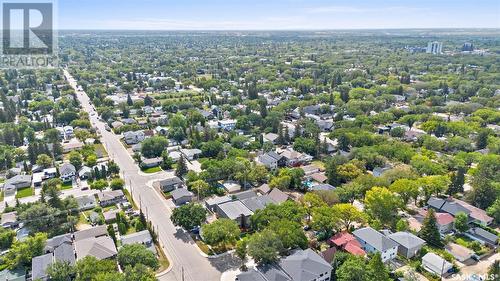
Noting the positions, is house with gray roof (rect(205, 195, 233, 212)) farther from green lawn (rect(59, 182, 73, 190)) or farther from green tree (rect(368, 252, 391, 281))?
green lawn (rect(59, 182, 73, 190))

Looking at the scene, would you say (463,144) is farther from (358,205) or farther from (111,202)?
(111,202)

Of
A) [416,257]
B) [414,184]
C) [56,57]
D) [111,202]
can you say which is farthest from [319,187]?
[56,57]

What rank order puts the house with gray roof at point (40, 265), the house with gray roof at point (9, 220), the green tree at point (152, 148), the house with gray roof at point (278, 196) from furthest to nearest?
the green tree at point (152, 148) < the house with gray roof at point (278, 196) < the house with gray roof at point (9, 220) < the house with gray roof at point (40, 265)

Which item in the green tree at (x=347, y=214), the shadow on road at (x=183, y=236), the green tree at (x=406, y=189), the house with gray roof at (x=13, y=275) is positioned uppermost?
the green tree at (x=406, y=189)

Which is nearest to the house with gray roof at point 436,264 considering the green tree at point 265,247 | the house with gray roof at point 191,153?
the green tree at point 265,247

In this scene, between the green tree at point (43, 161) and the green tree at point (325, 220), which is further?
the green tree at point (43, 161)

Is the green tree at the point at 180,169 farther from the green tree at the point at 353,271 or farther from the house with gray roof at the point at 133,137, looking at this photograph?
the green tree at the point at 353,271

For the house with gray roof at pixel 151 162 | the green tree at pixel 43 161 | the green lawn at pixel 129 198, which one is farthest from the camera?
the house with gray roof at pixel 151 162
